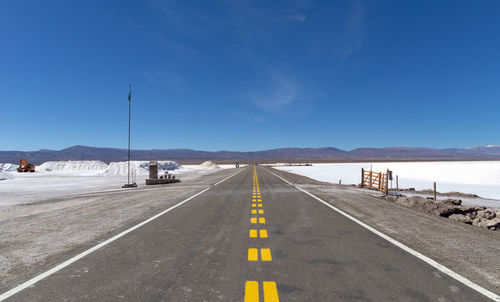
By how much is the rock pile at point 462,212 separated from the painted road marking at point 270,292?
26.1 feet

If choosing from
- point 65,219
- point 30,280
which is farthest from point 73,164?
point 30,280

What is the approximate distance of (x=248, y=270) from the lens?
4473mm

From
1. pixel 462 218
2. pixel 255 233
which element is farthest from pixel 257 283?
pixel 462 218

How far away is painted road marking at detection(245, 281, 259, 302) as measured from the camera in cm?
351

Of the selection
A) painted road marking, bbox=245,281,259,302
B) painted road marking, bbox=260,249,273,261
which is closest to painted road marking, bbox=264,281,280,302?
painted road marking, bbox=245,281,259,302

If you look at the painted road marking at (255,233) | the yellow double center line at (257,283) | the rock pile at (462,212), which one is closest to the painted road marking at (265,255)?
the yellow double center line at (257,283)

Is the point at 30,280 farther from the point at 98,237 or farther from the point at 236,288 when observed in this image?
the point at 236,288

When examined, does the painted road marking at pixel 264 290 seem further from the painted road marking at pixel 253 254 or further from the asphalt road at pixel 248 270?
the painted road marking at pixel 253 254

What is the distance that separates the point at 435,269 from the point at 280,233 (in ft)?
10.9

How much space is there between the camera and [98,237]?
6.54 metres

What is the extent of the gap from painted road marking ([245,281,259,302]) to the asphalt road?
0.01 m

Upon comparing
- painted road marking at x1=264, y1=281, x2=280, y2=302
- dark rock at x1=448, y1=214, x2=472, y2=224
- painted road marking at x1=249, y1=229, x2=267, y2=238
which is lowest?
dark rock at x1=448, y1=214, x2=472, y2=224

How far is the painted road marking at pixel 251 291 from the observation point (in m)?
3.51

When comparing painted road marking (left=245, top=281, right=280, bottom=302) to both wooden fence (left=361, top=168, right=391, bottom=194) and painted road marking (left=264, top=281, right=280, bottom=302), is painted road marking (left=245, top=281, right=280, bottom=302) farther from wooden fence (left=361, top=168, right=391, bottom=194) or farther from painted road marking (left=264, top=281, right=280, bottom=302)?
wooden fence (left=361, top=168, right=391, bottom=194)
